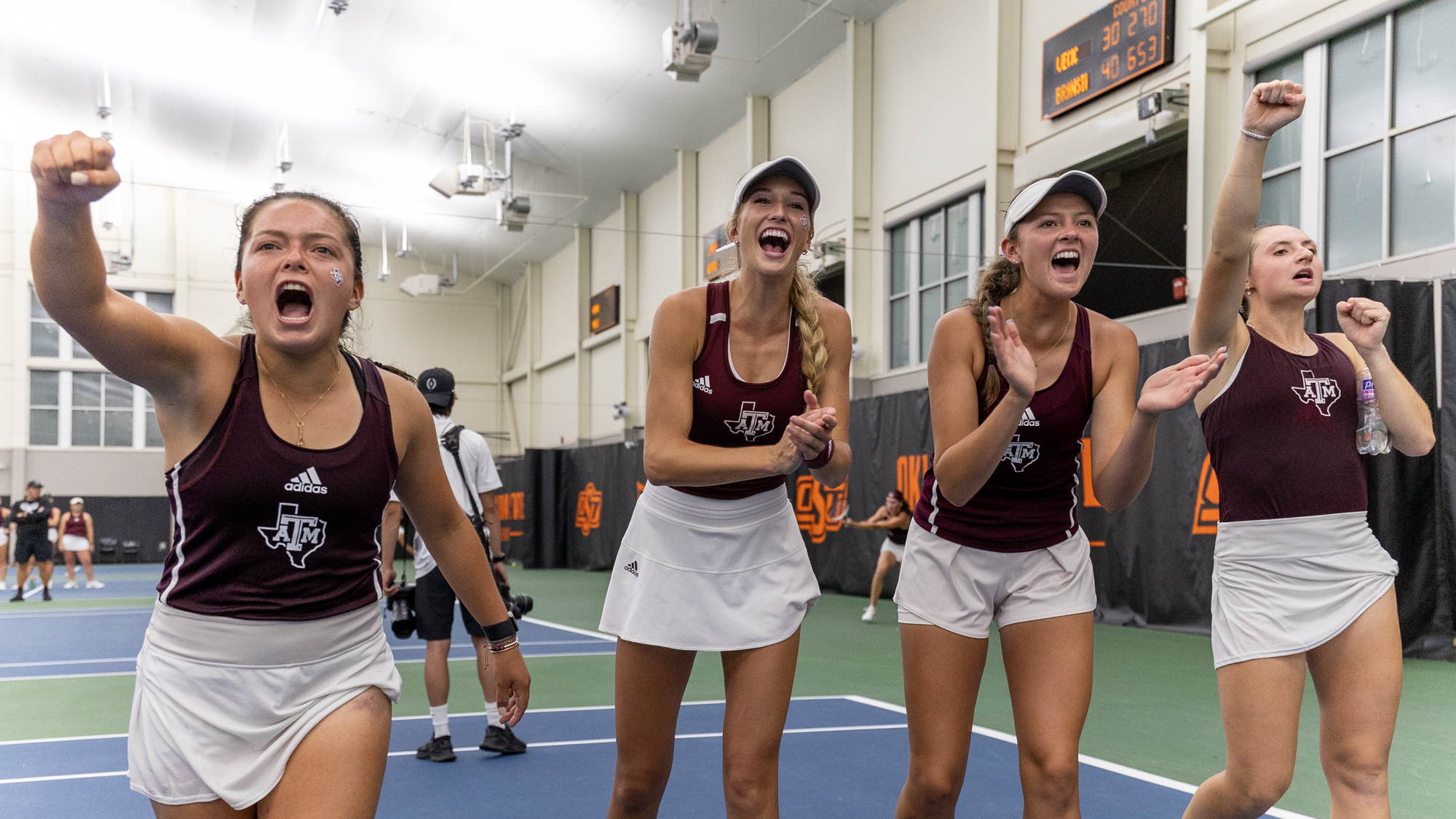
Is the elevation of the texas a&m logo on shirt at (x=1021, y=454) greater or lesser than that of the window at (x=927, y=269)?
lesser

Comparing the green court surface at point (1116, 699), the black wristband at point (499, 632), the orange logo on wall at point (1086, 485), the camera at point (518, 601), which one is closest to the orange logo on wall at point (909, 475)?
the orange logo on wall at point (1086, 485)

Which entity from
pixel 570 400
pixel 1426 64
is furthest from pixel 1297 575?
pixel 570 400

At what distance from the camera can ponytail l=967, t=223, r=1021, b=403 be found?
3.19 meters

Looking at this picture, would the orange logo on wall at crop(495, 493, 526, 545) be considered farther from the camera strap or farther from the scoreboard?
the camera strap

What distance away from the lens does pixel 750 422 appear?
123 inches

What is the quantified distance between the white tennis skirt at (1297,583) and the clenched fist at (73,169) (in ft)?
9.36

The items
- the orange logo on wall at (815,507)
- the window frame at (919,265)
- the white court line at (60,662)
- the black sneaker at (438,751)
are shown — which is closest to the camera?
the black sneaker at (438,751)

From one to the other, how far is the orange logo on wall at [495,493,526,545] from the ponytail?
2418cm

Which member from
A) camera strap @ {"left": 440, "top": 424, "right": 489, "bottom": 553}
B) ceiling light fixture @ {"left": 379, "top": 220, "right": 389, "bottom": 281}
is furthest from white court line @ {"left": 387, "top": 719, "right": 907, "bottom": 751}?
ceiling light fixture @ {"left": 379, "top": 220, "right": 389, "bottom": 281}

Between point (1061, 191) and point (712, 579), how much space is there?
138cm

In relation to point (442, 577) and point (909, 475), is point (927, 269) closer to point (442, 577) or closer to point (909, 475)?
point (909, 475)

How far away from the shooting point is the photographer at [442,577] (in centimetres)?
571

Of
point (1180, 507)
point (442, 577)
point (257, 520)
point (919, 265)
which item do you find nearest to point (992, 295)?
point (257, 520)

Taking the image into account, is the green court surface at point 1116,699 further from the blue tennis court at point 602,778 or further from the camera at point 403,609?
the camera at point 403,609
